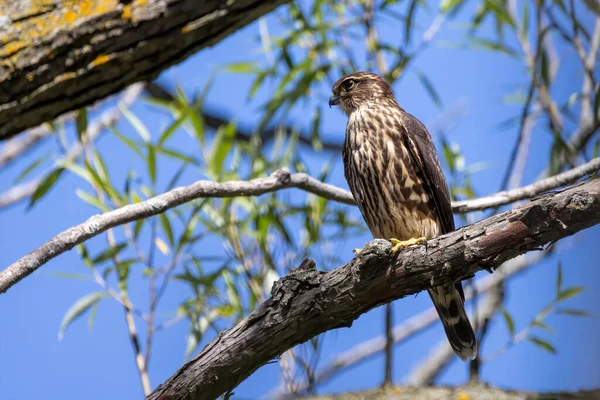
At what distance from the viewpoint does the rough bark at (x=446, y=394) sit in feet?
11.5

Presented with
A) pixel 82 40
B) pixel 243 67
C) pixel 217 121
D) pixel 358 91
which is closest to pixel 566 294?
pixel 358 91

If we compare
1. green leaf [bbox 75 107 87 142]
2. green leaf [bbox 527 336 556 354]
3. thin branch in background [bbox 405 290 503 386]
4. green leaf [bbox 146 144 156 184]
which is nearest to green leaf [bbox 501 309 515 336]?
green leaf [bbox 527 336 556 354]

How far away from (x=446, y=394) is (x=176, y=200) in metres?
1.66

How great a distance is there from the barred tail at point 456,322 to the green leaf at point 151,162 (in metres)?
1.66

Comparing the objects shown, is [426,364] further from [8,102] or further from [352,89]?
[8,102]

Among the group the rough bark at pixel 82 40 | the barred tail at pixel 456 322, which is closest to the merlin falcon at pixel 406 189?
the barred tail at pixel 456 322

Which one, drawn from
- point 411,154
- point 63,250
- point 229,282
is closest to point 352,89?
point 411,154

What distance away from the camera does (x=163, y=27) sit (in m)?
3.12

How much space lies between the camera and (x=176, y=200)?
2982 mm

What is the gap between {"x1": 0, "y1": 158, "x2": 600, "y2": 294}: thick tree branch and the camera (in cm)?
264

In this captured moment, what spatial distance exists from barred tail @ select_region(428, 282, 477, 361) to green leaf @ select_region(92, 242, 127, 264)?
178cm

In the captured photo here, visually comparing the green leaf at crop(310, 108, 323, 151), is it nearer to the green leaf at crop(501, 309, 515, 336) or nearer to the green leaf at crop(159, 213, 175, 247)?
the green leaf at crop(159, 213, 175, 247)

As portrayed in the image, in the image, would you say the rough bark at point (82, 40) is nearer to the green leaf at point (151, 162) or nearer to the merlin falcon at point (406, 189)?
the green leaf at point (151, 162)

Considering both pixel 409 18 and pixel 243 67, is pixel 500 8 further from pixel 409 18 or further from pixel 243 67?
pixel 243 67
